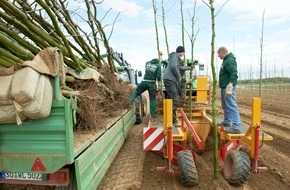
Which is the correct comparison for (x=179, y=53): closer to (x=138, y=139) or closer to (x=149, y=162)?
(x=149, y=162)

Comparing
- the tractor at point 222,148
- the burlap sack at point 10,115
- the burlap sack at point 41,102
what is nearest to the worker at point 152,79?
the tractor at point 222,148

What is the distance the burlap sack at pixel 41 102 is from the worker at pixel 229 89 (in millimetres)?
3132

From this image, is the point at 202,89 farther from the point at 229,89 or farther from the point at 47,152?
the point at 47,152

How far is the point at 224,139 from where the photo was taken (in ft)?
17.2

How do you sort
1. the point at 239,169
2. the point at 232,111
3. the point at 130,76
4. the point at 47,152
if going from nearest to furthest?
the point at 47,152 < the point at 239,169 < the point at 232,111 < the point at 130,76

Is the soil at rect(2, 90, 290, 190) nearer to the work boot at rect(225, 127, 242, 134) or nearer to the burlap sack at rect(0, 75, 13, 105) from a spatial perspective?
the work boot at rect(225, 127, 242, 134)

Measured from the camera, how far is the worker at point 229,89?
205 inches

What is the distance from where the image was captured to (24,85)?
2.80 m

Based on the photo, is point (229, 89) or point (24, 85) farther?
point (229, 89)

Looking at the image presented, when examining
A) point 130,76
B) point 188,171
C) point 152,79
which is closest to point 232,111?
point 188,171

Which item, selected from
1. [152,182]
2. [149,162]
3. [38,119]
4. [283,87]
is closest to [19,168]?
[38,119]

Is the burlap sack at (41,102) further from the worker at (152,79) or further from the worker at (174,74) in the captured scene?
the worker at (152,79)

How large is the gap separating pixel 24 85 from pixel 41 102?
212mm

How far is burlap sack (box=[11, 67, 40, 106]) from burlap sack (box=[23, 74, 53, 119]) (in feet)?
0.15
